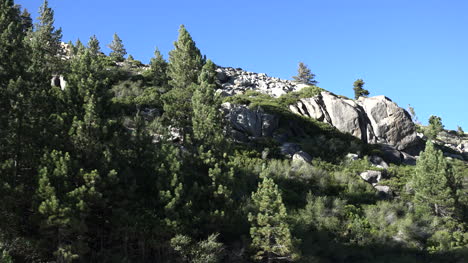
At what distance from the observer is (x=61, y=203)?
17453mm

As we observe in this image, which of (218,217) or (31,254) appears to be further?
(218,217)

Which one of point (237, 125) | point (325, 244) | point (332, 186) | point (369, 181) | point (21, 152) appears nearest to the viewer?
point (21, 152)

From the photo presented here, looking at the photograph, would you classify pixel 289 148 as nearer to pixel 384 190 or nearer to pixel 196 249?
pixel 384 190

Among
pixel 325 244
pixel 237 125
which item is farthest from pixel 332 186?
pixel 237 125

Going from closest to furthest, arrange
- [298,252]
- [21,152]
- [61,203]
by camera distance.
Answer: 1. [61,203]
2. [21,152]
3. [298,252]

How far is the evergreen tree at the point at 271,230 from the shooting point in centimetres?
2108

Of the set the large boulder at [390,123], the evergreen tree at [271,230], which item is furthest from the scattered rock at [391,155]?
the evergreen tree at [271,230]

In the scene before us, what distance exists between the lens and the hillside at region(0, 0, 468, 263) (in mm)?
Result: 18328

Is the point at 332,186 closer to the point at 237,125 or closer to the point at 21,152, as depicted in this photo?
the point at 237,125

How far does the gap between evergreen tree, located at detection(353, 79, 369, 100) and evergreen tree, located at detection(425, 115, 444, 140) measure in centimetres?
1488

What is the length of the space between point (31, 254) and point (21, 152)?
500 centimetres

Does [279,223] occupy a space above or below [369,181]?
below

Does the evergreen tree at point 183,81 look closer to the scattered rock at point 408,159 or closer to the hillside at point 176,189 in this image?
the hillside at point 176,189


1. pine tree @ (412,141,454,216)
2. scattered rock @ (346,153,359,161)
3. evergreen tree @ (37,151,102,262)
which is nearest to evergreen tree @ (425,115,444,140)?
scattered rock @ (346,153,359,161)
